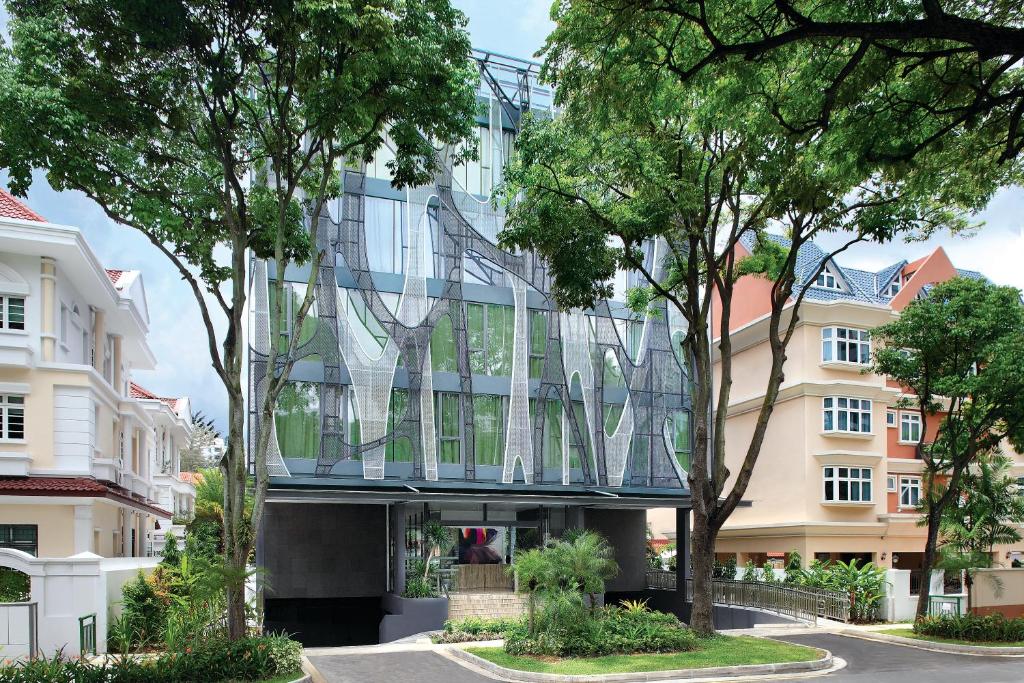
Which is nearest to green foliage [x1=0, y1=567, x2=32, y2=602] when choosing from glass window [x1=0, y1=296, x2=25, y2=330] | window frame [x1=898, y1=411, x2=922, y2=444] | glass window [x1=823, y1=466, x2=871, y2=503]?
glass window [x1=0, y1=296, x2=25, y2=330]

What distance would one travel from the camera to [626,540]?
37750 millimetres

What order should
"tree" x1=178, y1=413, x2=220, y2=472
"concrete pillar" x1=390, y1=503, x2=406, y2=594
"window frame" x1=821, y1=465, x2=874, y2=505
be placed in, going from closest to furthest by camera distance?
"concrete pillar" x1=390, y1=503, x2=406, y2=594 → "window frame" x1=821, y1=465, x2=874, y2=505 → "tree" x1=178, y1=413, x2=220, y2=472

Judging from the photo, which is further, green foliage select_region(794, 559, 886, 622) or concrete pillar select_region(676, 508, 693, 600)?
concrete pillar select_region(676, 508, 693, 600)

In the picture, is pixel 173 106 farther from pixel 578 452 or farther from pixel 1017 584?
pixel 1017 584

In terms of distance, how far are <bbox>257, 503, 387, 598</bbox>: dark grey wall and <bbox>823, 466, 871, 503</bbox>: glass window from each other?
17051 mm

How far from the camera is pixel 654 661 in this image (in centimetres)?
1831

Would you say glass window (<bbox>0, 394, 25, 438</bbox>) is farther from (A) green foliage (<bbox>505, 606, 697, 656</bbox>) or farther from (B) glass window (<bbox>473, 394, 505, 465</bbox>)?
(A) green foliage (<bbox>505, 606, 697, 656</bbox>)

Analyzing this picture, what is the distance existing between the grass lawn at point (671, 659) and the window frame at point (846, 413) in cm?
1683

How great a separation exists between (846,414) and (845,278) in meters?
6.23

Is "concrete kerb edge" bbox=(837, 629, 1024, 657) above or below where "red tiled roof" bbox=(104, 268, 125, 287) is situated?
below

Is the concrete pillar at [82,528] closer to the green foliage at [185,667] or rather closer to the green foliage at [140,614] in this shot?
the green foliage at [140,614]

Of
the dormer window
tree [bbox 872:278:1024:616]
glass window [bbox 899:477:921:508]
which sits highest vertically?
the dormer window

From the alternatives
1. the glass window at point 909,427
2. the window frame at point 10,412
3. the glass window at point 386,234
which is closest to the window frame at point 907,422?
the glass window at point 909,427

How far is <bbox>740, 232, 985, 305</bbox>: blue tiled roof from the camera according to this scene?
3784 centimetres
